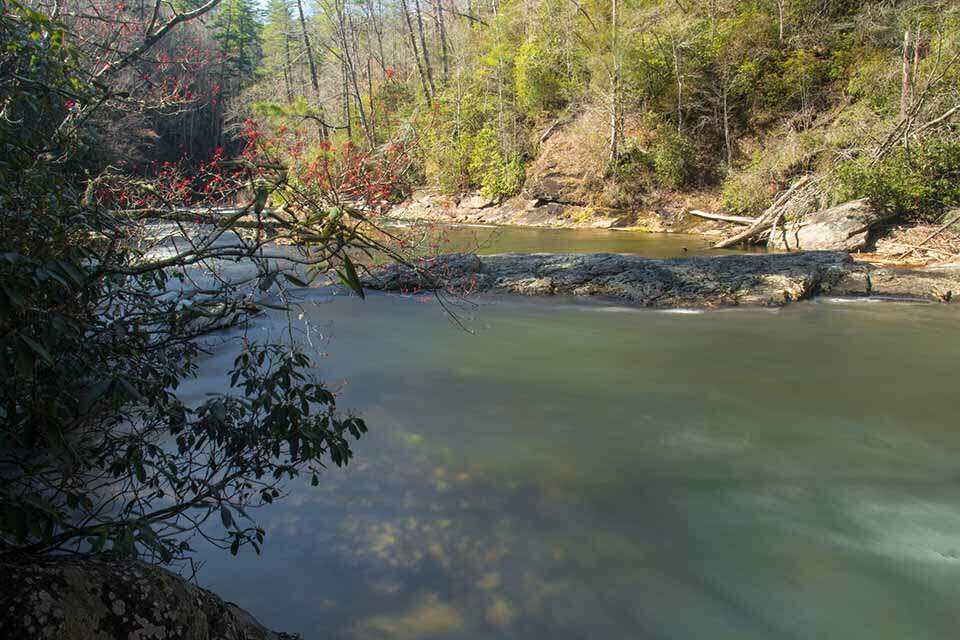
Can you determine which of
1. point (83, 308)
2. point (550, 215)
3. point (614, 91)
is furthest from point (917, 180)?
point (83, 308)

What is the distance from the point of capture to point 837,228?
1191 centimetres


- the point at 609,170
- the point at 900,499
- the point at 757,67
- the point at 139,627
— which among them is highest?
the point at 757,67

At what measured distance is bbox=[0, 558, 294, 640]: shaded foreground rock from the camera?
1438 millimetres

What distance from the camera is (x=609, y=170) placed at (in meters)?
19.9

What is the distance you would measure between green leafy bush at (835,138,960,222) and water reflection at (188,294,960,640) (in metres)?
6.71

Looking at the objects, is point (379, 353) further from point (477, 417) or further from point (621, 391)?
point (621, 391)

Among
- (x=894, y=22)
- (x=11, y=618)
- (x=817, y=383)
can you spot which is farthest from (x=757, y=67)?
(x=11, y=618)

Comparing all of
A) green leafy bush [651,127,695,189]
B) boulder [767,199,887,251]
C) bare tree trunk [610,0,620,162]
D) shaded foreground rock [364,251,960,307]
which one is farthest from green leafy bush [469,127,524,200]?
shaded foreground rock [364,251,960,307]

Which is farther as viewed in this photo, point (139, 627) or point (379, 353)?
point (379, 353)

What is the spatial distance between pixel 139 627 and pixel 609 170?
19955mm

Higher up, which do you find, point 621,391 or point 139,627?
point 139,627

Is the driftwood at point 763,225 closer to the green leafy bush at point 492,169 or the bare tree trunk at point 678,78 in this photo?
the bare tree trunk at point 678,78

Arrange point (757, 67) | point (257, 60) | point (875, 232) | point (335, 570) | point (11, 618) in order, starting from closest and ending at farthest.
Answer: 1. point (11, 618)
2. point (335, 570)
3. point (875, 232)
4. point (757, 67)
5. point (257, 60)

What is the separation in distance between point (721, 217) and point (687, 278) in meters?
7.81
